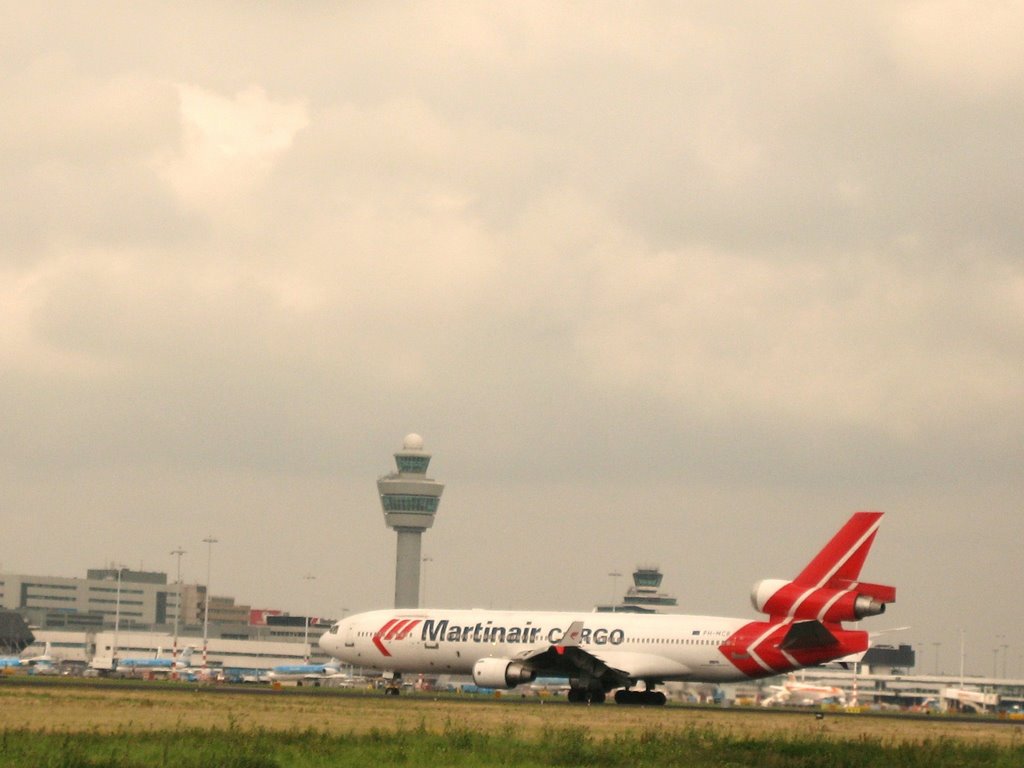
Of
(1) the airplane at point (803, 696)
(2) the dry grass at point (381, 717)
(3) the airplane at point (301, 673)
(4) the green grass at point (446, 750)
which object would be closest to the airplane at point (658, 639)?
(2) the dry grass at point (381, 717)

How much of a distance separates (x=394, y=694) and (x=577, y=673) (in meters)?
12.2

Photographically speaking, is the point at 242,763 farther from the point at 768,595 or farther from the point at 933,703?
the point at 933,703

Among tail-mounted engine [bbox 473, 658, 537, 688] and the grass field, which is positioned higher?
tail-mounted engine [bbox 473, 658, 537, 688]

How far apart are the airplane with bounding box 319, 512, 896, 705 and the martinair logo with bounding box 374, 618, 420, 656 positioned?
0.29 ft

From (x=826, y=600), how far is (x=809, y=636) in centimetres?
226

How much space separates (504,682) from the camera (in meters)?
77.3

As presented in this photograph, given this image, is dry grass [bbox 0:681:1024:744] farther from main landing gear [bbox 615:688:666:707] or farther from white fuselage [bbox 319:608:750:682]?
main landing gear [bbox 615:688:666:707]

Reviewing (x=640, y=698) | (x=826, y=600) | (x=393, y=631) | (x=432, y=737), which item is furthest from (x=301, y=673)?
(x=432, y=737)

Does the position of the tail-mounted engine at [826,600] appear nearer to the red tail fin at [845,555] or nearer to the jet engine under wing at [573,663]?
the red tail fin at [845,555]

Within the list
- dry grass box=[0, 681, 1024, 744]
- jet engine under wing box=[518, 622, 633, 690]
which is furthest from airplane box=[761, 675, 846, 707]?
dry grass box=[0, 681, 1024, 744]

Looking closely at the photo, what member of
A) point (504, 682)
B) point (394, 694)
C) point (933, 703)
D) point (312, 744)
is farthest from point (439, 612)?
point (933, 703)

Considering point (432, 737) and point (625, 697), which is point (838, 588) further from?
point (432, 737)

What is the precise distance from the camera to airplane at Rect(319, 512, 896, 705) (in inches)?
2923

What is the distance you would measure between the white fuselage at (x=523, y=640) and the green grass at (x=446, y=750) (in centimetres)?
3096
